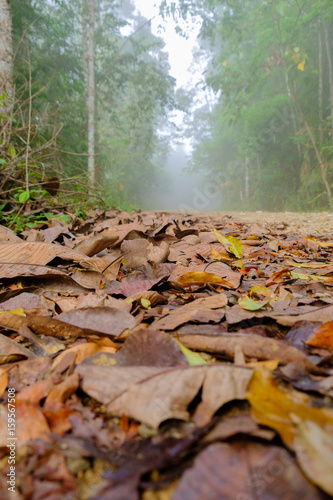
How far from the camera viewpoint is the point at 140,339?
2.15 ft

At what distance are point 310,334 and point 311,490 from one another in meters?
0.39

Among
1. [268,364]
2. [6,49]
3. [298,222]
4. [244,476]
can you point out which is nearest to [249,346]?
[268,364]

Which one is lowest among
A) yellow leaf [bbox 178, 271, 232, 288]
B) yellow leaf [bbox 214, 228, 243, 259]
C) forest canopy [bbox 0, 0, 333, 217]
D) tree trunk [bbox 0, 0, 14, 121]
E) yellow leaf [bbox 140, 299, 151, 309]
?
yellow leaf [bbox 140, 299, 151, 309]

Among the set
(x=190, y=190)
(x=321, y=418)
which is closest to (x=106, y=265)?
(x=321, y=418)

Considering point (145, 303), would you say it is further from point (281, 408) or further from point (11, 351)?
point (281, 408)

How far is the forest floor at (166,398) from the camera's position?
381mm

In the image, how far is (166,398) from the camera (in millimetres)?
502

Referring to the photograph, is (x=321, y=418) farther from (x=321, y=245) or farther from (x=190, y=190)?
(x=190, y=190)

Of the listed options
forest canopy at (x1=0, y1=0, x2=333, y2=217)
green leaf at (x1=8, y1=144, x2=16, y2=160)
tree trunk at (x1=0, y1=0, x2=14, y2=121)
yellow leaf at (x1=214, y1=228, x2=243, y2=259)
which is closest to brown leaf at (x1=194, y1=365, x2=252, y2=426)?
yellow leaf at (x1=214, y1=228, x2=243, y2=259)

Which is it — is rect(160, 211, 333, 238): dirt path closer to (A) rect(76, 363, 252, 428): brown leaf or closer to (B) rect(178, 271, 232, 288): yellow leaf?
(B) rect(178, 271, 232, 288): yellow leaf

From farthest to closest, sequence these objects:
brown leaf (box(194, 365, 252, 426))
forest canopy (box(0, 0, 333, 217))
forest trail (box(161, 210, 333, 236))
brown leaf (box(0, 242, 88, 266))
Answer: forest canopy (box(0, 0, 333, 217)), forest trail (box(161, 210, 333, 236)), brown leaf (box(0, 242, 88, 266)), brown leaf (box(194, 365, 252, 426))

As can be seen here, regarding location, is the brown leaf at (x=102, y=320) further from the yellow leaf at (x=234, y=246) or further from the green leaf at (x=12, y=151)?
the green leaf at (x=12, y=151)

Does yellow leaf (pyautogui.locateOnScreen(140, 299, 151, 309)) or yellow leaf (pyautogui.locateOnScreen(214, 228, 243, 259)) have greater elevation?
yellow leaf (pyautogui.locateOnScreen(214, 228, 243, 259))

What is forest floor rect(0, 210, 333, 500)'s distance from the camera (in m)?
0.38
